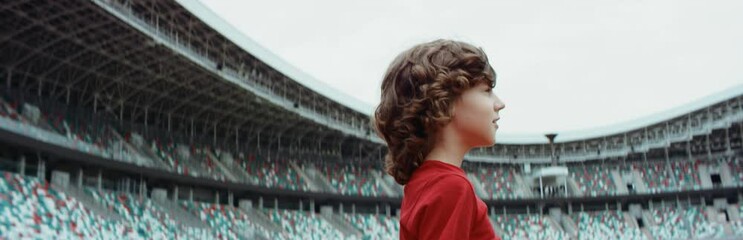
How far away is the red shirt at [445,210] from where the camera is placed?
1938 millimetres

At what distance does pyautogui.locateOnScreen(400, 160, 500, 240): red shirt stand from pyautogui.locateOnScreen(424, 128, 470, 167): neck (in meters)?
0.12

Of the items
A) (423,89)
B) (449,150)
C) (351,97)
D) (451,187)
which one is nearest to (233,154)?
(351,97)

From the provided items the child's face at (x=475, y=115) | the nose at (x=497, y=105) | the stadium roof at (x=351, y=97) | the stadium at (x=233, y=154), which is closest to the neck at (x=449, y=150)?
the child's face at (x=475, y=115)

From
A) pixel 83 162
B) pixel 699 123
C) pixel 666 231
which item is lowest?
pixel 666 231

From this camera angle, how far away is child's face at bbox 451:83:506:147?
223cm

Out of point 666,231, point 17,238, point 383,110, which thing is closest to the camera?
point 383,110

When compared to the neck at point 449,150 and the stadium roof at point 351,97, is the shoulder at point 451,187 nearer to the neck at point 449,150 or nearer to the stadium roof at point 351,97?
the neck at point 449,150

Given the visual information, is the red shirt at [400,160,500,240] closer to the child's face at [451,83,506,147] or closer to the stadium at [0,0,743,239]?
the child's face at [451,83,506,147]

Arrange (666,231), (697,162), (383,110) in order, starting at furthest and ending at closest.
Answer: (697,162)
(666,231)
(383,110)

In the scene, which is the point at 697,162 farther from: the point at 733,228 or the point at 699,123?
the point at 733,228

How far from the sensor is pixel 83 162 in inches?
1236

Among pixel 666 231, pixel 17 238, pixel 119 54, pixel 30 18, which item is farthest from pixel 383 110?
pixel 666 231

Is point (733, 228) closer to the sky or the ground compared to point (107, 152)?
closer to the ground

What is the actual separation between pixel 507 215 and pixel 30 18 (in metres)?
39.7
